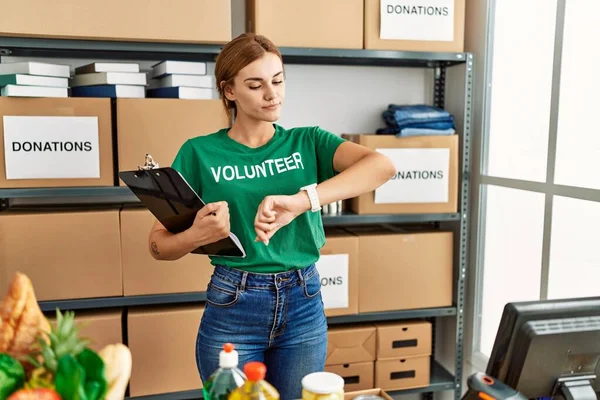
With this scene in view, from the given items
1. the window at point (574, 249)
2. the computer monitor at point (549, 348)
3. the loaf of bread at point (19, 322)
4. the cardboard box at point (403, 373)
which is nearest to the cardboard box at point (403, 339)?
the cardboard box at point (403, 373)

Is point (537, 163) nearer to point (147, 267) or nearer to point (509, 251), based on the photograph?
point (509, 251)

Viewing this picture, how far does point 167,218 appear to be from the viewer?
1376 mm

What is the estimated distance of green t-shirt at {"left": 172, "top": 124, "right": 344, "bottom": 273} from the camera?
4.67 feet

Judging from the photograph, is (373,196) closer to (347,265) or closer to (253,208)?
(347,265)

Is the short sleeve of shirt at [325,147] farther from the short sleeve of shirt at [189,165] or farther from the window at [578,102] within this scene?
the window at [578,102]

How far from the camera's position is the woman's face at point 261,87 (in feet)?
4.66

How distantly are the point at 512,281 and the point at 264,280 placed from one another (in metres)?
1.25

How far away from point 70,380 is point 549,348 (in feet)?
2.47

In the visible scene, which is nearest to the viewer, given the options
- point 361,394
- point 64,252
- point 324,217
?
point 361,394

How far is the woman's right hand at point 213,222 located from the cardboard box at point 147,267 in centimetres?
79

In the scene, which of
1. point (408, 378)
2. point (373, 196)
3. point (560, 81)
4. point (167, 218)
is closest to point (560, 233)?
point (560, 81)

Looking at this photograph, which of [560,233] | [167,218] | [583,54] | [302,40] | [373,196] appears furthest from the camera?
[373,196]

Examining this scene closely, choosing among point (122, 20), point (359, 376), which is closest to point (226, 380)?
point (122, 20)

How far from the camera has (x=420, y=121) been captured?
2338 mm
